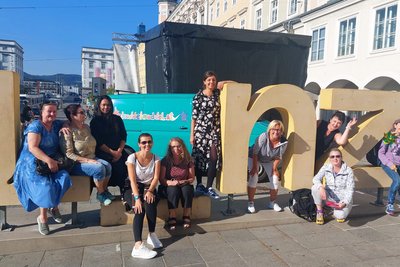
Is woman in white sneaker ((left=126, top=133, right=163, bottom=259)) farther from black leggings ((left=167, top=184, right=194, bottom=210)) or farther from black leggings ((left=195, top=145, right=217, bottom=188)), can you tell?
black leggings ((left=195, top=145, right=217, bottom=188))

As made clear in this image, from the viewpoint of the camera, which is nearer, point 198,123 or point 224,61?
point 198,123

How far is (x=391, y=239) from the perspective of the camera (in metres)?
4.17

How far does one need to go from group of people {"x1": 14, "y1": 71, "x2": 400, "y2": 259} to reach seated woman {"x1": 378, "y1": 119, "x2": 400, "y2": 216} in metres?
0.01

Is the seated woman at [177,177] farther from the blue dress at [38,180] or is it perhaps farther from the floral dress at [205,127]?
the blue dress at [38,180]

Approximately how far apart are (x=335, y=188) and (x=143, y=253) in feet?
8.72

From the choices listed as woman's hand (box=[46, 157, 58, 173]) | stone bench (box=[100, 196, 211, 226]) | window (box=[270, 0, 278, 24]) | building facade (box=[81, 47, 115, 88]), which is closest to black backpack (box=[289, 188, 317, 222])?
stone bench (box=[100, 196, 211, 226])

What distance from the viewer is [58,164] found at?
12.2 ft

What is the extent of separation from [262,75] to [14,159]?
623 cm

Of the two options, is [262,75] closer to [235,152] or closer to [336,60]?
[235,152]

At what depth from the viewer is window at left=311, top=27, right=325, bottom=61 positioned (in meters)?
18.3

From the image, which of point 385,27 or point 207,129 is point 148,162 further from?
point 385,27

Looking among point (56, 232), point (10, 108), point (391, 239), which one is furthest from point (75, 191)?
point (391, 239)

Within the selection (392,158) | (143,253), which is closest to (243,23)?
(392,158)

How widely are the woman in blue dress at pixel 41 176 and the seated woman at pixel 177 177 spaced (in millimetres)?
1118
